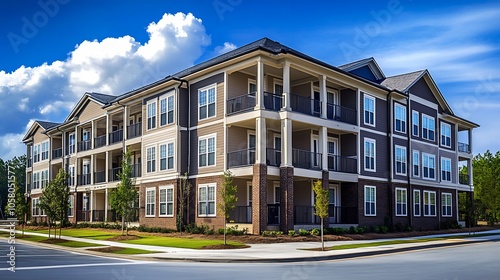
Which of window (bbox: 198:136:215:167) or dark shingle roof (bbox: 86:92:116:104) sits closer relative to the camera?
window (bbox: 198:136:215:167)

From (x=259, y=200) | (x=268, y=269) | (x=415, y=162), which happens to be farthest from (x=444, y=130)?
(x=268, y=269)

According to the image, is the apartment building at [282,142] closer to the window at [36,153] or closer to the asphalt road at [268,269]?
the asphalt road at [268,269]

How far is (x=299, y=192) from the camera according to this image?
35062mm

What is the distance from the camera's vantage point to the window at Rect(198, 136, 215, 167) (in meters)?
33.2

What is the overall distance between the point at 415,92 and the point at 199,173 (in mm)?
19862

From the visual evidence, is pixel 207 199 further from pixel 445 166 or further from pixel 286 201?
pixel 445 166

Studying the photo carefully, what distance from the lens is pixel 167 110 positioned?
1441 inches

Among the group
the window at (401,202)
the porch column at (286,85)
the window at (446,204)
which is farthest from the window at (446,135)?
the porch column at (286,85)

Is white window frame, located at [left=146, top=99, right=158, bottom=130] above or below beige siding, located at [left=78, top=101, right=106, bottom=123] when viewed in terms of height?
below

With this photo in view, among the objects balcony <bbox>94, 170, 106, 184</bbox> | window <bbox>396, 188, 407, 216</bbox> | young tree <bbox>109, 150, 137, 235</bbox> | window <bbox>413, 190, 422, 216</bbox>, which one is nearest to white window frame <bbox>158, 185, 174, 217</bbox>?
young tree <bbox>109, 150, 137, 235</bbox>

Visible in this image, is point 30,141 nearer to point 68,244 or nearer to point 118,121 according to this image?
point 118,121

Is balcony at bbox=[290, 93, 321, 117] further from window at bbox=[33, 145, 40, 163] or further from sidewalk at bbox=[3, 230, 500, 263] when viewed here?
window at bbox=[33, 145, 40, 163]

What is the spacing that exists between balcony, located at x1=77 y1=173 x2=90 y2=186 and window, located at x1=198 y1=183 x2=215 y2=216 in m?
19.0

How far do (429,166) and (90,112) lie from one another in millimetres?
30266
